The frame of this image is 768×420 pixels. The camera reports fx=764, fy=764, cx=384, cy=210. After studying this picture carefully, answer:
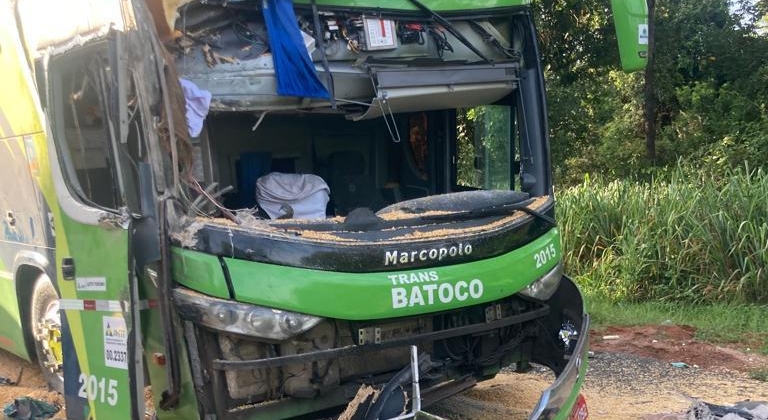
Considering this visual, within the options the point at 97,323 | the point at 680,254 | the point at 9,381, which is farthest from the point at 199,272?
the point at 680,254

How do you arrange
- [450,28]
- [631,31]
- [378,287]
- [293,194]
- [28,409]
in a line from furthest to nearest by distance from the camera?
[28,409]
[293,194]
[450,28]
[631,31]
[378,287]

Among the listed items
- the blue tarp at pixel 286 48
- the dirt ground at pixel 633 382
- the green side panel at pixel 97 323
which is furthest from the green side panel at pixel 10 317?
the blue tarp at pixel 286 48

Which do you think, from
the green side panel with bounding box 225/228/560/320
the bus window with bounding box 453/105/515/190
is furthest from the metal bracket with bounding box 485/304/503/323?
the bus window with bounding box 453/105/515/190

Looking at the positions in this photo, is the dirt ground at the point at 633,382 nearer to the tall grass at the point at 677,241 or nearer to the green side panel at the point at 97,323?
the tall grass at the point at 677,241

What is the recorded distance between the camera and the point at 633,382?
19.2 ft

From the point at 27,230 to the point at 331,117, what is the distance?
85.6 inches

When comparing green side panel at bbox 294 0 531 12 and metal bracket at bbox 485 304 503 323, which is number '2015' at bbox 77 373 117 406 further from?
green side panel at bbox 294 0 531 12

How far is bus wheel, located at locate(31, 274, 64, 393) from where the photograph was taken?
201 inches

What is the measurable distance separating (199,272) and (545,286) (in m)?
2.02

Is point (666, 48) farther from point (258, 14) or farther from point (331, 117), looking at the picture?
point (258, 14)

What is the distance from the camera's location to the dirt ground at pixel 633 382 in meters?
5.28

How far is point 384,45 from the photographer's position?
4504 mm

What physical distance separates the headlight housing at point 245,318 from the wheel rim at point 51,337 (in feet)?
6.48

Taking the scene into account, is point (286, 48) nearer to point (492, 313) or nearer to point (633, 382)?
point (492, 313)
